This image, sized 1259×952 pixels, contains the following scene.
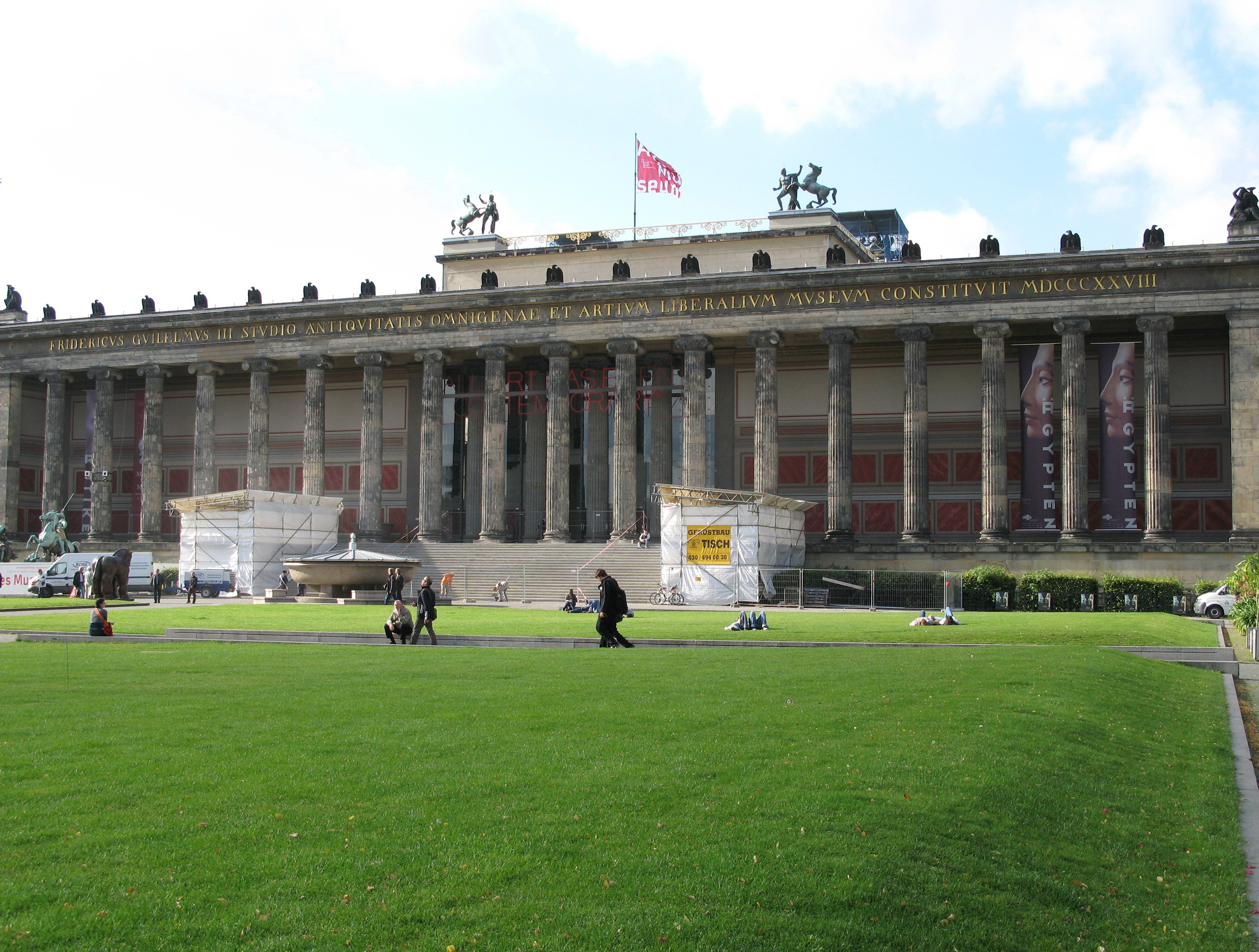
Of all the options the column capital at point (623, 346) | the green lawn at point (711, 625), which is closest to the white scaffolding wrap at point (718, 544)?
the green lawn at point (711, 625)

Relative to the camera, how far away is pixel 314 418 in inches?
2410

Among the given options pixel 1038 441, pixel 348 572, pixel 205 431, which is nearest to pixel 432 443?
pixel 205 431

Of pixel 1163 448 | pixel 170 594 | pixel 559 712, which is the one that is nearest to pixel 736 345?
pixel 1163 448

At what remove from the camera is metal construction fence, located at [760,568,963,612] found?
43344 mm

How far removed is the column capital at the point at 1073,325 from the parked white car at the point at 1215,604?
1367cm

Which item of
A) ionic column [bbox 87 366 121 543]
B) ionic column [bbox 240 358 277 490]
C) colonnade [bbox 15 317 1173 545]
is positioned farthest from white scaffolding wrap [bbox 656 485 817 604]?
ionic column [bbox 87 366 121 543]

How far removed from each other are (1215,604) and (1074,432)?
10.7 metres

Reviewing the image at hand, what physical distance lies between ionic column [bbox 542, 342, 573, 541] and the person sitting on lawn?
32220 mm

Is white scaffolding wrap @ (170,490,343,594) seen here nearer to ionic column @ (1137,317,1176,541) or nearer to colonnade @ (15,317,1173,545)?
colonnade @ (15,317,1173,545)

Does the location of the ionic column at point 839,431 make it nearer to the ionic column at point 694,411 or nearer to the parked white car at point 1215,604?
the ionic column at point 694,411

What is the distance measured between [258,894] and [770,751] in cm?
544

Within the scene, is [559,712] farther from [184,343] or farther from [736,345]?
[184,343]

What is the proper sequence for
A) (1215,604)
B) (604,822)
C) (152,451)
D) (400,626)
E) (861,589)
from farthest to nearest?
1. (152,451)
2. (861,589)
3. (1215,604)
4. (400,626)
5. (604,822)

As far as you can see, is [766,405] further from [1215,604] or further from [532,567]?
[1215,604]
